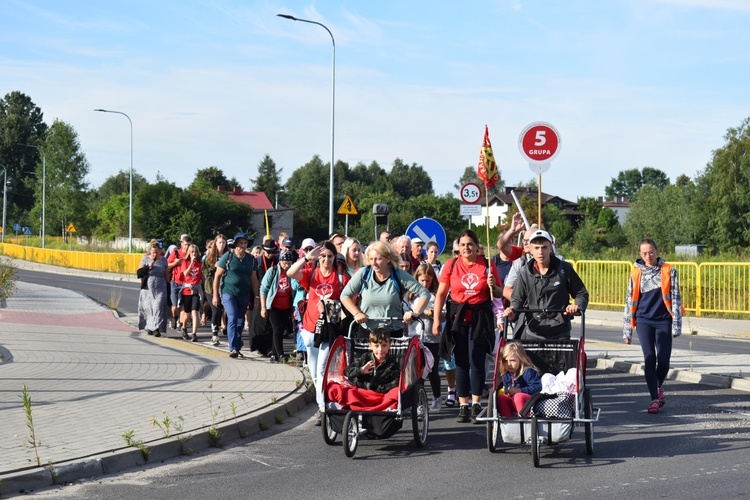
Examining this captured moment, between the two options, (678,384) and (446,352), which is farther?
(678,384)

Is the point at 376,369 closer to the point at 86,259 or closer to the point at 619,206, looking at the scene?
the point at 86,259

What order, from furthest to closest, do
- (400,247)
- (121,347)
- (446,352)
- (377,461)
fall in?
(121,347) → (400,247) → (446,352) → (377,461)

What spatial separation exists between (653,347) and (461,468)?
3539mm

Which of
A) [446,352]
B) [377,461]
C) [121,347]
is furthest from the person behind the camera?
[121,347]

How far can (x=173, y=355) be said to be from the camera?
14.1 m

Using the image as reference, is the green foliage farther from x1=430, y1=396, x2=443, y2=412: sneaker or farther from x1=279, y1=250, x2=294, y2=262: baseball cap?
x1=430, y1=396, x2=443, y2=412: sneaker

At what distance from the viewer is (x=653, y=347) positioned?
1006 centimetres

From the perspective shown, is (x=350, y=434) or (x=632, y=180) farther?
(x=632, y=180)

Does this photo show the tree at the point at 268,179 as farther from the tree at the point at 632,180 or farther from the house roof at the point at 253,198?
the tree at the point at 632,180

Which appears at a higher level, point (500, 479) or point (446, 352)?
point (446, 352)

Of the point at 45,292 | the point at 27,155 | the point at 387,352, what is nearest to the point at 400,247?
the point at 387,352

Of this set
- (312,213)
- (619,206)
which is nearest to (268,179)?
(312,213)

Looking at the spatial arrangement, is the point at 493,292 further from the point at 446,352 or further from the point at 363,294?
the point at 363,294

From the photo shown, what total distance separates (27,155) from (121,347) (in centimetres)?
11039
